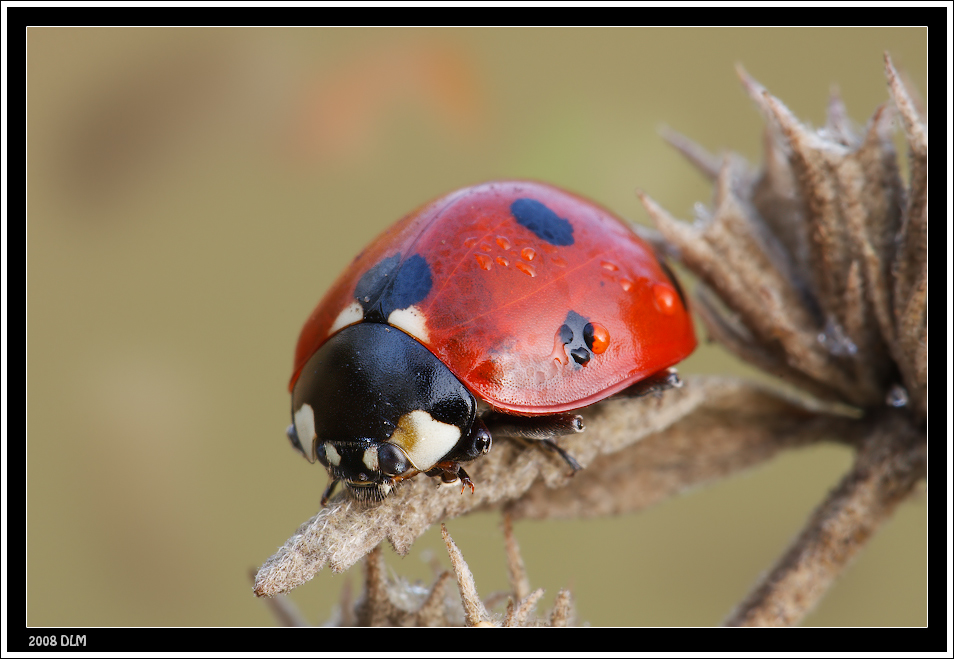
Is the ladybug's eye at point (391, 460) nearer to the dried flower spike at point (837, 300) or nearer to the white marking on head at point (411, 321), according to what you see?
the white marking on head at point (411, 321)

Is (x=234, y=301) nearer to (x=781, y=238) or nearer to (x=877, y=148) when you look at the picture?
(x=781, y=238)

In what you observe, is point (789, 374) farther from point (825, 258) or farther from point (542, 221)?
point (542, 221)

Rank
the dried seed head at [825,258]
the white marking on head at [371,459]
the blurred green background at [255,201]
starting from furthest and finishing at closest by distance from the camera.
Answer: the blurred green background at [255,201] → the dried seed head at [825,258] → the white marking on head at [371,459]

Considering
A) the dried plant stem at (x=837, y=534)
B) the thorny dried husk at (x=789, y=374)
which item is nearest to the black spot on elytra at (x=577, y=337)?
the thorny dried husk at (x=789, y=374)

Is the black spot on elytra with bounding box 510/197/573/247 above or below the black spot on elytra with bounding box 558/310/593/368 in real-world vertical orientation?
above

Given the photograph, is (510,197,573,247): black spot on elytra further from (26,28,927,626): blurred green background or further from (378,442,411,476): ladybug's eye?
(26,28,927,626): blurred green background

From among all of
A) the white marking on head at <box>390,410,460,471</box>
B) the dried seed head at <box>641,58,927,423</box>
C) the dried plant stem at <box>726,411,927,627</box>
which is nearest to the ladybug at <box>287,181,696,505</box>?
the white marking on head at <box>390,410,460,471</box>
